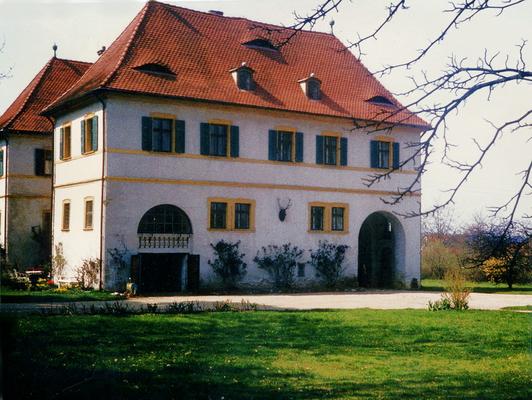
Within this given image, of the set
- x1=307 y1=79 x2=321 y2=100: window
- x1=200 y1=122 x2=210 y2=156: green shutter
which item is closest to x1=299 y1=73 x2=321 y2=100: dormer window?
x1=307 y1=79 x2=321 y2=100: window

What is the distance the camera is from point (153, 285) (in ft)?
88.2

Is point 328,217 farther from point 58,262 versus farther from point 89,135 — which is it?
point 58,262

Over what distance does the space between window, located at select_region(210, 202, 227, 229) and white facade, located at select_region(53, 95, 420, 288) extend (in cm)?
29

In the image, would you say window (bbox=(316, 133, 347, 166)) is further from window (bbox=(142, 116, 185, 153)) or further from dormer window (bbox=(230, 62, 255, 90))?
window (bbox=(142, 116, 185, 153))

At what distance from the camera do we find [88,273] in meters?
26.3

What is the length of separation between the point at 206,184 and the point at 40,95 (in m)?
12.7

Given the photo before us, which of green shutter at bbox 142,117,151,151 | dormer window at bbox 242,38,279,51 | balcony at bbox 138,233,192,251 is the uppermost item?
dormer window at bbox 242,38,279,51

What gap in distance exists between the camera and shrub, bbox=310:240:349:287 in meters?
30.1

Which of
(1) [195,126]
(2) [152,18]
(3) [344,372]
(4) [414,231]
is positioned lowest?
(3) [344,372]

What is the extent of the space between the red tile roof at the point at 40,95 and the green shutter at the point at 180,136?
1026 centimetres

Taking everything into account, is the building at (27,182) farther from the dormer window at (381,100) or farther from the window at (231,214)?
the dormer window at (381,100)

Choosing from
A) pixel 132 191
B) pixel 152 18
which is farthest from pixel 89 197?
pixel 152 18

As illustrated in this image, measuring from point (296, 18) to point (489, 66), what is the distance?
2283 mm

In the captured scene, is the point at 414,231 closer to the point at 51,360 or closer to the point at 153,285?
the point at 153,285
